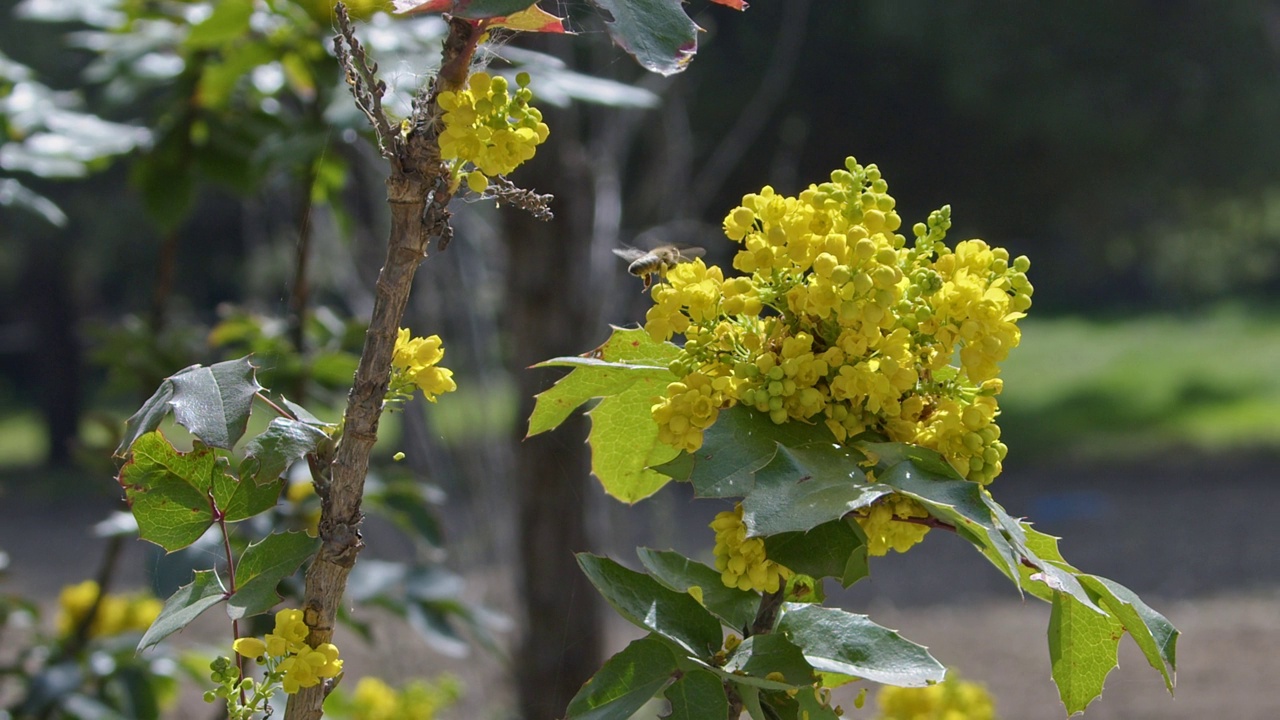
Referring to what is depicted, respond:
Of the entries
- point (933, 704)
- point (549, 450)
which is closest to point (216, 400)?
point (933, 704)

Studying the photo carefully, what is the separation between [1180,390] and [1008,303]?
32.4ft

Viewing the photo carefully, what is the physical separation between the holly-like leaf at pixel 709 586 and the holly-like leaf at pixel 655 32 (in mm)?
260

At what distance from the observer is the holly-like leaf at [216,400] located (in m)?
0.52

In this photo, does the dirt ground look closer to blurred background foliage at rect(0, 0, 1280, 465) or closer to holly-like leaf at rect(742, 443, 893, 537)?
blurred background foliage at rect(0, 0, 1280, 465)

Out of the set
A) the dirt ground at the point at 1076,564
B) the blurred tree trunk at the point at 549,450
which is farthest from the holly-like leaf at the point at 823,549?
the blurred tree trunk at the point at 549,450

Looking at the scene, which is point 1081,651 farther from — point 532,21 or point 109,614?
point 109,614

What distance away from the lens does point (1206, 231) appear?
420 inches

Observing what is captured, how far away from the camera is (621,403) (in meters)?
0.69

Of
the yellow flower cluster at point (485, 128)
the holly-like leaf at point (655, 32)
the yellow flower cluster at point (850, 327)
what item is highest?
the holly-like leaf at point (655, 32)

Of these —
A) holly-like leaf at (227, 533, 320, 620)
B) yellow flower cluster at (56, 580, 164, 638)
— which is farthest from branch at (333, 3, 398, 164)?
yellow flower cluster at (56, 580, 164, 638)

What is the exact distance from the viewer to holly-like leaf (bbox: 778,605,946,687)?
20.2 inches

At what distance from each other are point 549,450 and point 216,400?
1993 mm

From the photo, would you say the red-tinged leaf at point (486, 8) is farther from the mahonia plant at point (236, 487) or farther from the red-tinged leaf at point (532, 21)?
the mahonia plant at point (236, 487)

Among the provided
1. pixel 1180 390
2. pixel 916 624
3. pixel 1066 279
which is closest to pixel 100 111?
pixel 916 624
